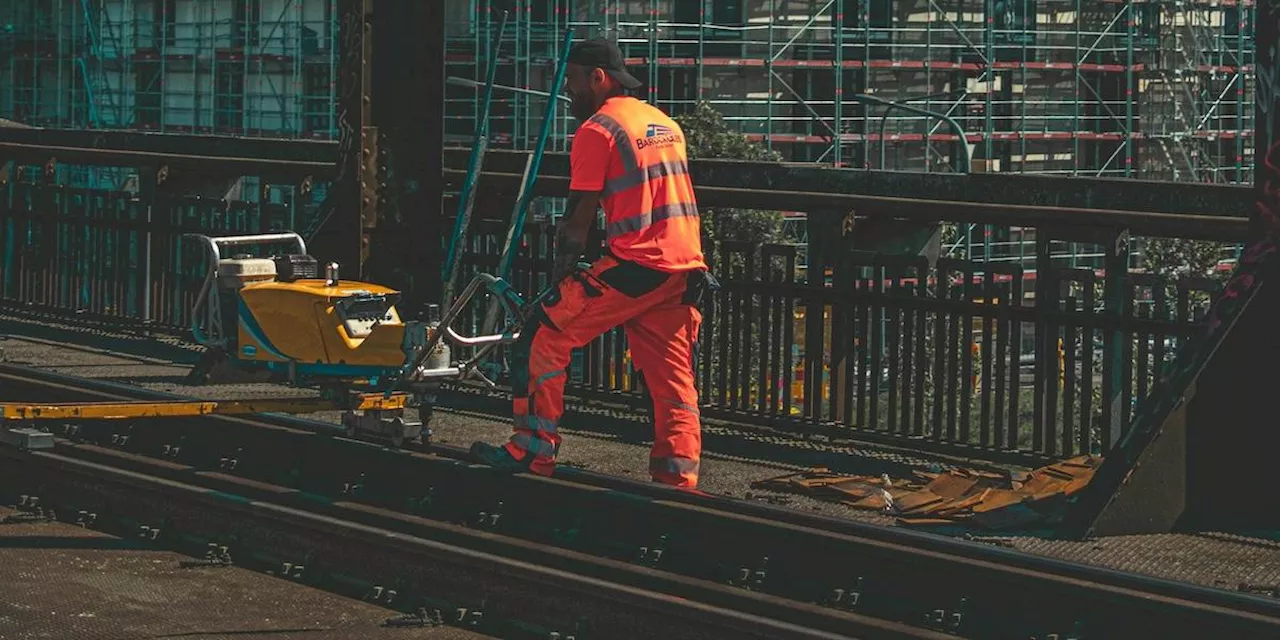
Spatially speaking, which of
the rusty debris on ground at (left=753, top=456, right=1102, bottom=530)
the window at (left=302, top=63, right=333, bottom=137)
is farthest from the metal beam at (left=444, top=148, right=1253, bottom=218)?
the window at (left=302, top=63, right=333, bottom=137)

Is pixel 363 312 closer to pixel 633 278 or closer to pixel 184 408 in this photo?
pixel 184 408

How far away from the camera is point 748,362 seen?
38.6ft

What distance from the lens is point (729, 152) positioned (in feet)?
150

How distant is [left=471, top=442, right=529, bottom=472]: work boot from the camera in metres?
9.31

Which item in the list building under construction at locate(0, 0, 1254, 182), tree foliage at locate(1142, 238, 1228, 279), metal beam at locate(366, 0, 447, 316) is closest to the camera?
metal beam at locate(366, 0, 447, 316)

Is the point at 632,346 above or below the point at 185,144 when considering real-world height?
below

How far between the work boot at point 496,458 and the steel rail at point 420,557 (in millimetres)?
565

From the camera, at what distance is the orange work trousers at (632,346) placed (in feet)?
29.8

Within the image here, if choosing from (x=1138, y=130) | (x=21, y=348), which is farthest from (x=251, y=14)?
(x=21, y=348)

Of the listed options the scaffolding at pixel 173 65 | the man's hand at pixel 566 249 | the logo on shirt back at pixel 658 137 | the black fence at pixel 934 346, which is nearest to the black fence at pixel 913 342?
the black fence at pixel 934 346

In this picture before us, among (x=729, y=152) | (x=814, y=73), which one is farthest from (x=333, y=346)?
(x=814, y=73)

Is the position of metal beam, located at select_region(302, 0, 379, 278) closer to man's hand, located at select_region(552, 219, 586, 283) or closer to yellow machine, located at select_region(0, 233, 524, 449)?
yellow machine, located at select_region(0, 233, 524, 449)

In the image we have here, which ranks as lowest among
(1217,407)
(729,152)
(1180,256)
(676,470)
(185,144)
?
(676,470)

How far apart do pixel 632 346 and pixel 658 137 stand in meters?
0.91
